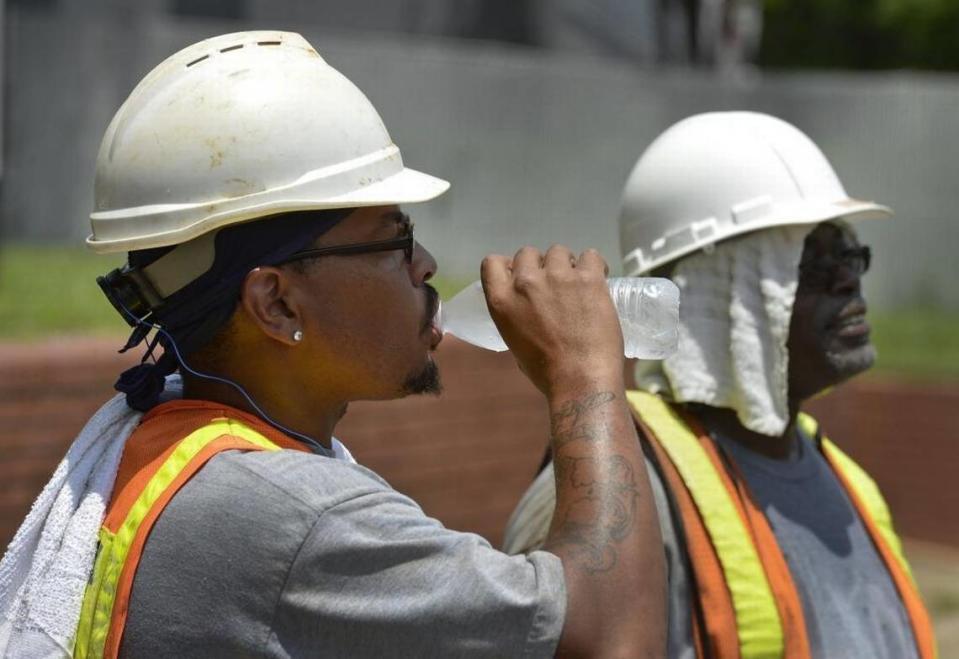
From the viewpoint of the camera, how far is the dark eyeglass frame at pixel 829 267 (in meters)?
3.10

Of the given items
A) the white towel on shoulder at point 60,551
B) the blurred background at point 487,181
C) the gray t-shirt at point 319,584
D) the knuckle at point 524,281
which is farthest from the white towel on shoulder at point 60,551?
the blurred background at point 487,181

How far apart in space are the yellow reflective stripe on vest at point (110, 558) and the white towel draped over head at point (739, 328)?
55.5 inches

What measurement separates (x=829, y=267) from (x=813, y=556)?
65 cm

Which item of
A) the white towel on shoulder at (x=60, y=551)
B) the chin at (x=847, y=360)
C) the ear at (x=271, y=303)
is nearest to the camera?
the white towel on shoulder at (x=60, y=551)

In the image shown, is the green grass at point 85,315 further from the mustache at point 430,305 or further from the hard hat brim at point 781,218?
the mustache at point 430,305

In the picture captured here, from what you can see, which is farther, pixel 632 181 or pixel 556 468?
pixel 632 181

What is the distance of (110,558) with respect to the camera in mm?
1798

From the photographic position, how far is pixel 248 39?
198 centimetres

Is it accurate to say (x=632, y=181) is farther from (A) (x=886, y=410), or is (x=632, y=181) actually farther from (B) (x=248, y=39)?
(A) (x=886, y=410)

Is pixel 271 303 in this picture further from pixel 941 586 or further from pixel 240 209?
pixel 941 586

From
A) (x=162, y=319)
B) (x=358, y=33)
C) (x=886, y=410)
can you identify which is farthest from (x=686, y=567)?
(x=358, y=33)

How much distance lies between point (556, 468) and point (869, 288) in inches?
389

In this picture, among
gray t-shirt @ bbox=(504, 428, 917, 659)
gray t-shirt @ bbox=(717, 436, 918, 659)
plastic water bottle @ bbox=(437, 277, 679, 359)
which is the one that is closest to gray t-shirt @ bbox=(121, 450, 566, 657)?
plastic water bottle @ bbox=(437, 277, 679, 359)

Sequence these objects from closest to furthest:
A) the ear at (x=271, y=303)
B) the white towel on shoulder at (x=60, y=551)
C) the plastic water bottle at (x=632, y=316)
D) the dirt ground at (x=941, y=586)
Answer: the white towel on shoulder at (x=60, y=551) → the ear at (x=271, y=303) → the plastic water bottle at (x=632, y=316) → the dirt ground at (x=941, y=586)
